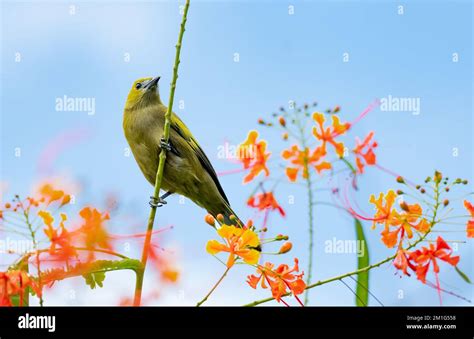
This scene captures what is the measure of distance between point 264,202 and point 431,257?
57 centimetres

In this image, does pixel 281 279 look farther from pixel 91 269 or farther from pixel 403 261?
pixel 91 269

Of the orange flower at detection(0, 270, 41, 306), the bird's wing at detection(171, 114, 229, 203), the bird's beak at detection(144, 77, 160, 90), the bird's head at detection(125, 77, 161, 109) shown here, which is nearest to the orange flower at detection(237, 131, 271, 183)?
the orange flower at detection(0, 270, 41, 306)

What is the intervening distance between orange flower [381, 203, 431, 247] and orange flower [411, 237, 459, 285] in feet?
0.19

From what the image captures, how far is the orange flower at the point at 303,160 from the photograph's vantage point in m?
1.79

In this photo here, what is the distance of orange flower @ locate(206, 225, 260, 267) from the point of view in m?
1.59

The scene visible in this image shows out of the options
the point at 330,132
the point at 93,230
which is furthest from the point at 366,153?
the point at 93,230

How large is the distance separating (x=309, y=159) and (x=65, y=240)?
82cm

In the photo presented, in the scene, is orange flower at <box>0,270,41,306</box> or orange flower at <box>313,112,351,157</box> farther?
orange flower at <box>313,112,351,157</box>

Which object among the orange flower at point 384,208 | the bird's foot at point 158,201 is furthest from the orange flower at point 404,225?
the bird's foot at point 158,201

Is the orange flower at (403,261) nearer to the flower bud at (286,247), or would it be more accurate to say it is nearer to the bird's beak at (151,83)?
the flower bud at (286,247)

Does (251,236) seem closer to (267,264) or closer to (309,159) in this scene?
(267,264)

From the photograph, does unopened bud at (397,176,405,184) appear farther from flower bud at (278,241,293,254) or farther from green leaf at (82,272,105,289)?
green leaf at (82,272,105,289)
